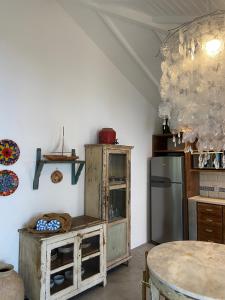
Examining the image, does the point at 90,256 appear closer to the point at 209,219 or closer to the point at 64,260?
the point at 64,260

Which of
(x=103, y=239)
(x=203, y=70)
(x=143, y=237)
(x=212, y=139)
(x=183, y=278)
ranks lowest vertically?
(x=143, y=237)

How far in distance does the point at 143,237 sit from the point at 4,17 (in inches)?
143

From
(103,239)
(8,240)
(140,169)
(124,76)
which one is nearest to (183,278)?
(103,239)

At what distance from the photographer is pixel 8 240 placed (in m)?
2.39

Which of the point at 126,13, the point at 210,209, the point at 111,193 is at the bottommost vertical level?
the point at 210,209

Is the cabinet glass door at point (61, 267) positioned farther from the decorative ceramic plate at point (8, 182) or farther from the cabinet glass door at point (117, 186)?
the cabinet glass door at point (117, 186)

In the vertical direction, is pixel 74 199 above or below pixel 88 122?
below

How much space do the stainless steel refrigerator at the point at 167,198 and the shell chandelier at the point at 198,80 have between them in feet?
3.68

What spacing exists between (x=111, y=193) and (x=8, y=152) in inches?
54.0

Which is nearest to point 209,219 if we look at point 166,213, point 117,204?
point 166,213

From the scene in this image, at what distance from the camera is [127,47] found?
3266mm

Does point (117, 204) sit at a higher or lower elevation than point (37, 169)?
lower

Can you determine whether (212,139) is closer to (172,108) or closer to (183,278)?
(172,108)

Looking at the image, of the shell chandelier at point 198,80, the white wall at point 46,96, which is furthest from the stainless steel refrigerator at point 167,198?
the shell chandelier at point 198,80
